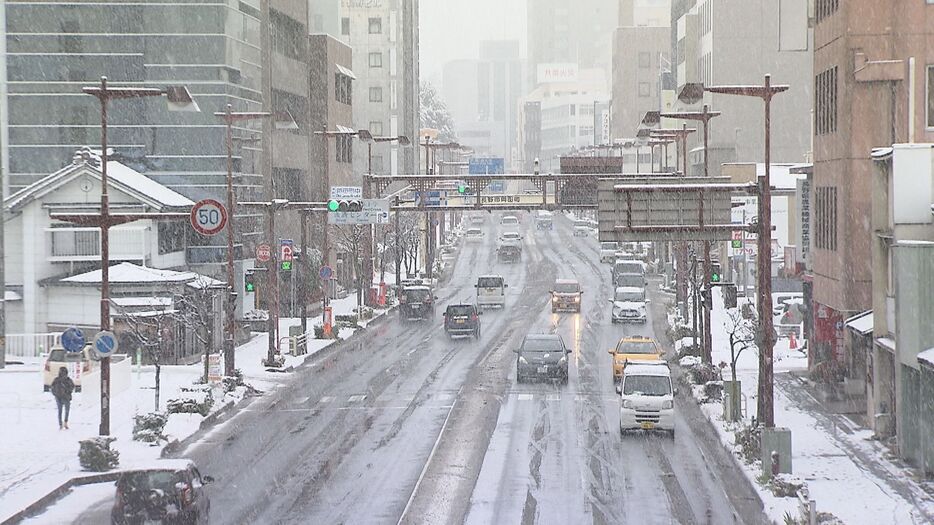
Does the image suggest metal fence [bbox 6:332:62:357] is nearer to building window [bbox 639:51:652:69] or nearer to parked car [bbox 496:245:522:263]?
parked car [bbox 496:245:522:263]

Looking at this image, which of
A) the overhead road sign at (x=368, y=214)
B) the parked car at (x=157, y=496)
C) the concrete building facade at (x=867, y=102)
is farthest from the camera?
the overhead road sign at (x=368, y=214)

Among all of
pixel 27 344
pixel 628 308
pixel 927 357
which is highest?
pixel 927 357

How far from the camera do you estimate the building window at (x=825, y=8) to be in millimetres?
41188

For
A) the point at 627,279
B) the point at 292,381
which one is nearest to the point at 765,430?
the point at 292,381

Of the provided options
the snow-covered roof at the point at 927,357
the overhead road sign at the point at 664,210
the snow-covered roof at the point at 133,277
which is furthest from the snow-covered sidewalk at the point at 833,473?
the snow-covered roof at the point at 133,277

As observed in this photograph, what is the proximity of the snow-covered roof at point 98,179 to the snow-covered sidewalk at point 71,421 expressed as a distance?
23.3 feet

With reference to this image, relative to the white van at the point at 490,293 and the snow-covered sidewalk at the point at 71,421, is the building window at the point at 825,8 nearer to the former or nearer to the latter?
the snow-covered sidewalk at the point at 71,421

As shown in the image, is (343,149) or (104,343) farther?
(343,149)

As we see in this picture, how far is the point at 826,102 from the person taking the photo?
42469 mm

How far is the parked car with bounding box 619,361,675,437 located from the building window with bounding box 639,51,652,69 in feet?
436

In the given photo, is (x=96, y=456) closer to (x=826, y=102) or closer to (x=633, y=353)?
(x=633, y=353)

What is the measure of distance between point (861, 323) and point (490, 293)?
39236 millimetres

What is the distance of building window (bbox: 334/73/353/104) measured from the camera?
89.0 meters

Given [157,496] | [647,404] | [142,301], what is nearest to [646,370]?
[647,404]
